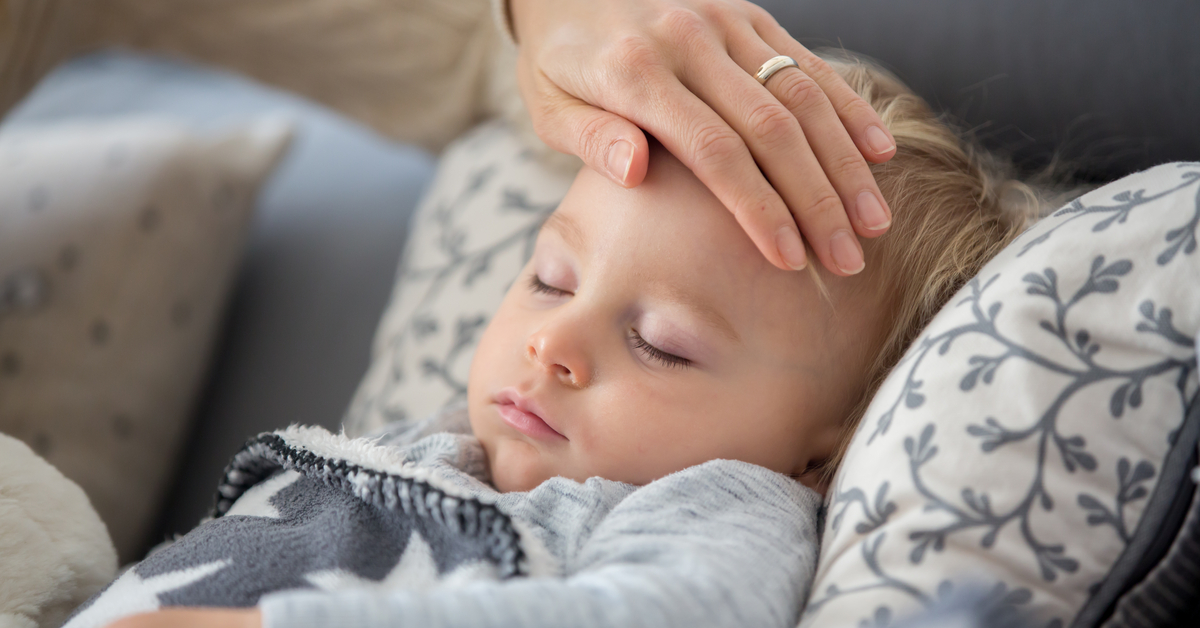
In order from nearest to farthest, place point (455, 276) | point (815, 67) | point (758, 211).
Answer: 1. point (758, 211)
2. point (815, 67)
3. point (455, 276)

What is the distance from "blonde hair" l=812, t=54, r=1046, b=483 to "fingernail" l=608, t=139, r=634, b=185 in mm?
228

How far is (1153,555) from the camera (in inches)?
20.7

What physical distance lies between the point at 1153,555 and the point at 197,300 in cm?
126

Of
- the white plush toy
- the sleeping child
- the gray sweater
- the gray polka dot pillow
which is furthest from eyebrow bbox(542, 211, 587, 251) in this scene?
the gray polka dot pillow

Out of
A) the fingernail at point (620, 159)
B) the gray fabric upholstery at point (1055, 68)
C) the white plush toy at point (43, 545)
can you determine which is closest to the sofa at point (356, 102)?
the gray fabric upholstery at point (1055, 68)

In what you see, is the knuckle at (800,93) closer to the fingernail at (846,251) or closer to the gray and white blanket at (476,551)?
the fingernail at (846,251)

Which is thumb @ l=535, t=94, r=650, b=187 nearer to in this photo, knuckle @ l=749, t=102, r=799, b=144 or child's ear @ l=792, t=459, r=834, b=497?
knuckle @ l=749, t=102, r=799, b=144

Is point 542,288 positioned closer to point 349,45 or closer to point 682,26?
point 682,26

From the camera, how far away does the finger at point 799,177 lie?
682 millimetres

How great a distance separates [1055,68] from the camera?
98 centimetres

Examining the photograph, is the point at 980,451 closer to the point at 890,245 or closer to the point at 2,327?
the point at 890,245

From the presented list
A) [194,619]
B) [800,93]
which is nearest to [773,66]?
[800,93]

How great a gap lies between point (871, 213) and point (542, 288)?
31 centimetres

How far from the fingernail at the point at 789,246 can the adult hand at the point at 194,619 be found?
0.46 m
